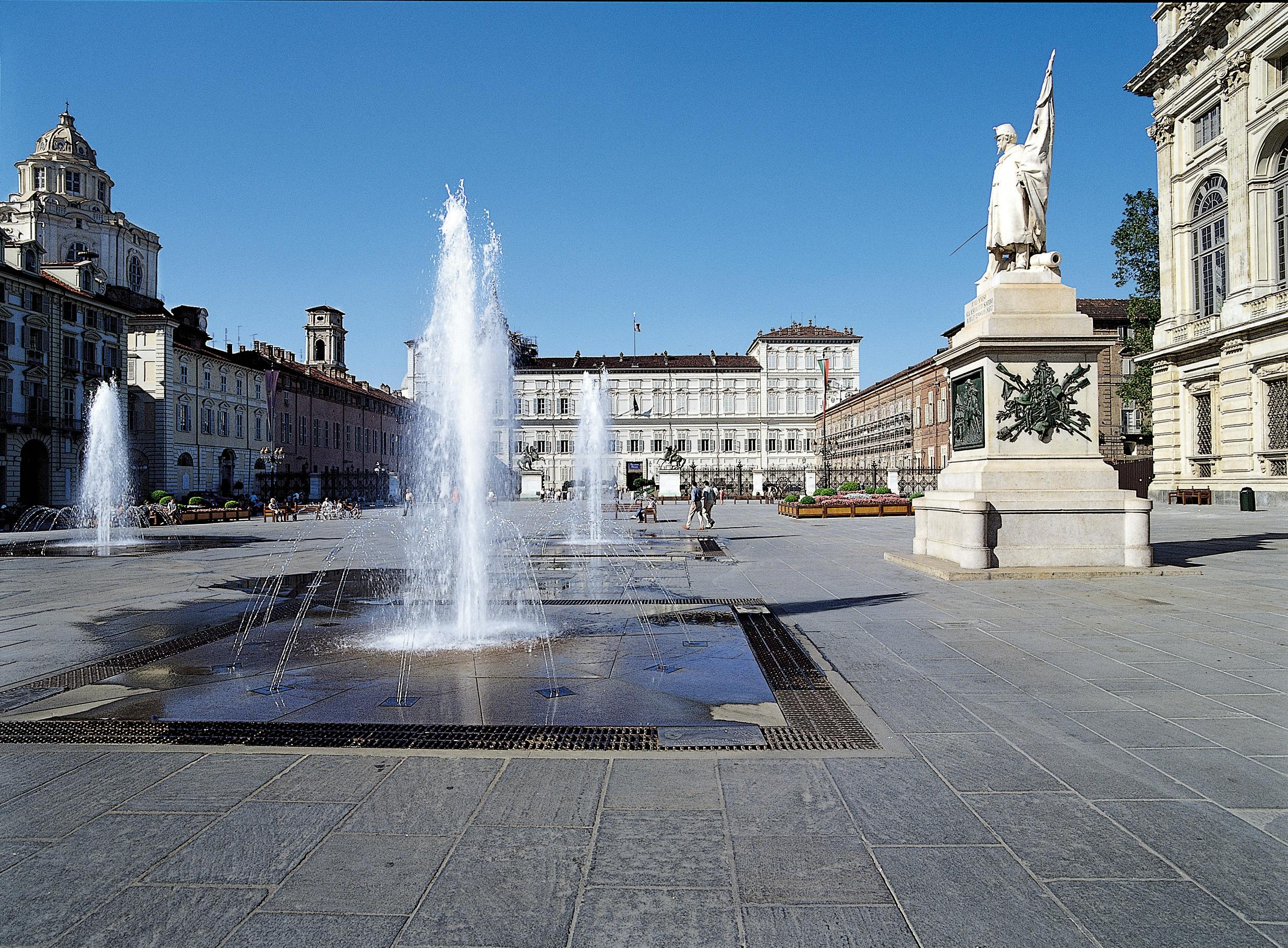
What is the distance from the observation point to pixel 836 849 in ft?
10.1

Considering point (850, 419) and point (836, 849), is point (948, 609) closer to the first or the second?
point (836, 849)

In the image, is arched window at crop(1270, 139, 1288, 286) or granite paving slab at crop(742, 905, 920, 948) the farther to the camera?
arched window at crop(1270, 139, 1288, 286)

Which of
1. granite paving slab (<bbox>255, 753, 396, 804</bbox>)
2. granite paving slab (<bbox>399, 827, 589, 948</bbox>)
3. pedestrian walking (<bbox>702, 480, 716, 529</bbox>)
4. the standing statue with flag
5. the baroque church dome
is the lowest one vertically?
granite paving slab (<bbox>255, 753, 396, 804</bbox>)

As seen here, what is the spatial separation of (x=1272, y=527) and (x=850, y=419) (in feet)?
214

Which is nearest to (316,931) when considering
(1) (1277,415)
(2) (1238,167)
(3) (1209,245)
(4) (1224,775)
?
(4) (1224,775)

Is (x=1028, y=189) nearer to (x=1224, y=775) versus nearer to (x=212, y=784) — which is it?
(x=1224, y=775)

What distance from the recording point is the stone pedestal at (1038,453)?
1097 cm

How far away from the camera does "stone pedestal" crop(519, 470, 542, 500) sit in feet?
268

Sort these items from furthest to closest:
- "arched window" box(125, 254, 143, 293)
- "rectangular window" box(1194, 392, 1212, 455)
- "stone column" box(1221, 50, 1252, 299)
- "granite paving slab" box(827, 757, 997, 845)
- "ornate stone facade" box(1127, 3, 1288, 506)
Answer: "arched window" box(125, 254, 143, 293) < "rectangular window" box(1194, 392, 1212, 455) < "stone column" box(1221, 50, 1252, 299) < "ornate stone facade" box(1127, 3, 1288, 506) < "granite paving slab" box(827, 757, 997, 845)

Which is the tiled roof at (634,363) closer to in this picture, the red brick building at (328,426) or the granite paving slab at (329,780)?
the red brick building at (328,426)

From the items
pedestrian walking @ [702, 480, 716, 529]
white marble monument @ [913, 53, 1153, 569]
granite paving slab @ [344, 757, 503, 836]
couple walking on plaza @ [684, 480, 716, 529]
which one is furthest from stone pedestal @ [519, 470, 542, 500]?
granite paving slab @ [344, 757, 503, 836]

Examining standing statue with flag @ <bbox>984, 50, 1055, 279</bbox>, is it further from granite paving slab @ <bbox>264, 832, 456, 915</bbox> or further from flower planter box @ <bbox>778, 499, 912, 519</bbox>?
flower planter box @ <bbox>778, 499, 912, 519</bbox>

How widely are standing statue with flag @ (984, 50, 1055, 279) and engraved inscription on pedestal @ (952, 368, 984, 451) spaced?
1.79m

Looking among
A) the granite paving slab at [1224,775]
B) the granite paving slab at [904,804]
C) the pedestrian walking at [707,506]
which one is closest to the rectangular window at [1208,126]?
the pedestrian walking at [707,506]
